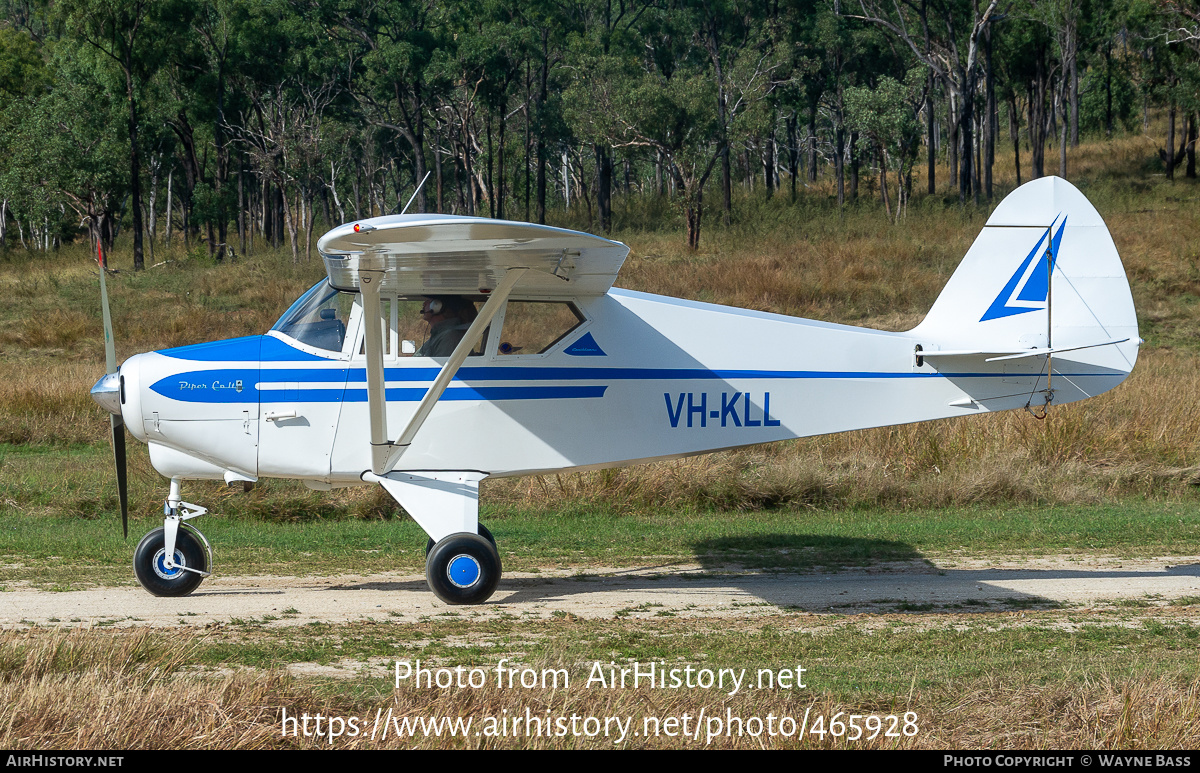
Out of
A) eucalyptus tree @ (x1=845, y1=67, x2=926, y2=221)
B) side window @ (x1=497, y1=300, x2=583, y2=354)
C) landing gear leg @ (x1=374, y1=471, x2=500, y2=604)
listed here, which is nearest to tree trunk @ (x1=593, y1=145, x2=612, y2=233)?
eucalyptus tree @ (x1=845, y1=67, x2=926, y2=221)

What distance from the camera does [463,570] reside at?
23.3 feet

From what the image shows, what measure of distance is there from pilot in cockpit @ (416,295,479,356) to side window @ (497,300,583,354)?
0.30 metres

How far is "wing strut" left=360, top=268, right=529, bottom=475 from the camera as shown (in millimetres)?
6688

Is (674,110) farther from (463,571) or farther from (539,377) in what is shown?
(463,571)

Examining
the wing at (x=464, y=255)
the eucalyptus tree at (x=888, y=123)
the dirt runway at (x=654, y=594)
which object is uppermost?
the eucalyptus tree at (x=888, y=123)

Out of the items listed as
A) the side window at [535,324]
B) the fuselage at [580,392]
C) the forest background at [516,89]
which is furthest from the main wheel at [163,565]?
the forest background at [516,89]

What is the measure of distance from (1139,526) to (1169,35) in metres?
38.4

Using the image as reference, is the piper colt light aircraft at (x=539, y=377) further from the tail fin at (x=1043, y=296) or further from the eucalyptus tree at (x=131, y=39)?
the eucalyptus tree at (x=131, y=39)

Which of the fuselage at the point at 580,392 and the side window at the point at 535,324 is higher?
the side window at the point at 535,324

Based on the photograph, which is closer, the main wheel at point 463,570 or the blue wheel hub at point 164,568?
the main wheel at point 463,570

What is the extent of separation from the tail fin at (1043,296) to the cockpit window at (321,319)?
187 inches

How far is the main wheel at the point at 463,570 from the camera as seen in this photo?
7.05 metres

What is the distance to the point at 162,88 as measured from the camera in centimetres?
4519

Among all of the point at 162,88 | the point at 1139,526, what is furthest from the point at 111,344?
the point at 162,88
